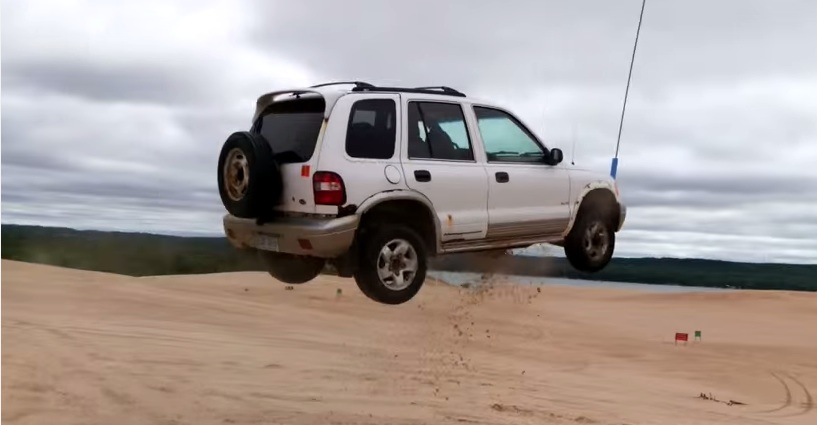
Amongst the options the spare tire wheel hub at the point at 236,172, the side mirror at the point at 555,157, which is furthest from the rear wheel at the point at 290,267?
the side mirror at the point at 555,157

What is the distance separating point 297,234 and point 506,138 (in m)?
1.39

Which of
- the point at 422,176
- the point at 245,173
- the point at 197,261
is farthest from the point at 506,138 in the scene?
the point at 197,261

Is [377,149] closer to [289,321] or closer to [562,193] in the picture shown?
[562,193]

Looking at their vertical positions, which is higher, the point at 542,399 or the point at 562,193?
the point at 562,193

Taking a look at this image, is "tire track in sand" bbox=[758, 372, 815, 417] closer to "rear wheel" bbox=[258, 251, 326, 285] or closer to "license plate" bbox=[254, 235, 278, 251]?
"rear wheel" bbox=[258, 251, 326, 285]

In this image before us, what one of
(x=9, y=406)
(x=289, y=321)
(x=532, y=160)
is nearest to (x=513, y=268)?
(x=532, y=160)

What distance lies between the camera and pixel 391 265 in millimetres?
4914

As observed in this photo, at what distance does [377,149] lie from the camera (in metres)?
4.95

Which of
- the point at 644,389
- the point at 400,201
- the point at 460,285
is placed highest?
the point at 400,201

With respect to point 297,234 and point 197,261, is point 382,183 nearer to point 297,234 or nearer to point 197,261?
point 297,234

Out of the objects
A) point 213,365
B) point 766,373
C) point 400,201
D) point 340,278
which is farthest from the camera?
point 766,373

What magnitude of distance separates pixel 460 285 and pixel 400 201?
1098 millimetres

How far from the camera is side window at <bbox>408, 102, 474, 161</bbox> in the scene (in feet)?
16.6

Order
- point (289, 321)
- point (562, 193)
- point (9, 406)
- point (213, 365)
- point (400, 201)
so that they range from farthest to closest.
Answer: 1. point (289, 321)
2. point (213, 365)
3. point (9, 406)
4. point (562, 193)
5. point (400, 201)
